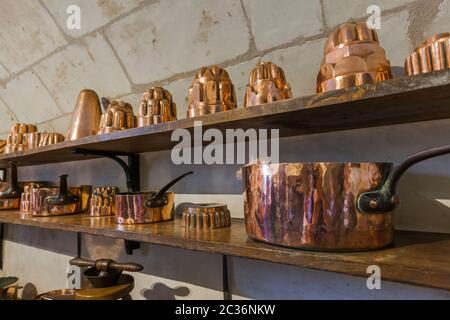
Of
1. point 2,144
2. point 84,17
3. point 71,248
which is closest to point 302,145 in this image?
point 84,17

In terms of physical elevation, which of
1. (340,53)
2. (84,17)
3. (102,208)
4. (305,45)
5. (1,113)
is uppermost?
(84,17)

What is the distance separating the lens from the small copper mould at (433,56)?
389 millimetres

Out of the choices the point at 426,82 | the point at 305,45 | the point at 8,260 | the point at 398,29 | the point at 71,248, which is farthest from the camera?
the point at 8,260

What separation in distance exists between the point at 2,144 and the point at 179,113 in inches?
36.8

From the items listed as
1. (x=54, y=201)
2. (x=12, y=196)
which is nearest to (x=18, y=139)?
(x=12, y=196)

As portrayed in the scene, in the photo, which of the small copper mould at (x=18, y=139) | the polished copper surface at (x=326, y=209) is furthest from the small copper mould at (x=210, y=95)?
the small copper mould at (x=18, y=139)

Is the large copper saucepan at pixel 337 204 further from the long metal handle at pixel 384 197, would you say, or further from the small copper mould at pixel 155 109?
the small copper mould at pixel 155 109

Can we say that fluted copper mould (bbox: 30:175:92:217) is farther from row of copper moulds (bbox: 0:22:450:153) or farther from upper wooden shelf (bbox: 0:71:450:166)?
upper wooden shelf (bbox: 0:71:450:166)

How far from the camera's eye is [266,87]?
0.54m

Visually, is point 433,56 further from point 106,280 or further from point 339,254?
point 106,280

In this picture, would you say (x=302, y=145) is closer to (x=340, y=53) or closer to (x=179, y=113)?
(x=340, y=53)

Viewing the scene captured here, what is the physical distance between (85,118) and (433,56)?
89 cm

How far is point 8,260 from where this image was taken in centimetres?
156

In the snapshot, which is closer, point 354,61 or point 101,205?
point 354,61
